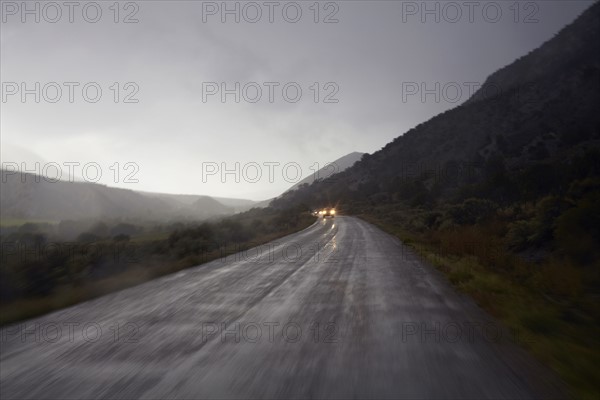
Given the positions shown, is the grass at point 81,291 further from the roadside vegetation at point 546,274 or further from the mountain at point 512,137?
the mountain at point 512,137

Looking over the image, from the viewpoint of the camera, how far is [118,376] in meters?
4.57

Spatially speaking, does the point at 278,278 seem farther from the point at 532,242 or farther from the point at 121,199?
the point at 121,199

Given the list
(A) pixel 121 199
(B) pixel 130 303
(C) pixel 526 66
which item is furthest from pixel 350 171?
(B) pixel 130 303

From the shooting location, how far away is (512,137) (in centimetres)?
5891

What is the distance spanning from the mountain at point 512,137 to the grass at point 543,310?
58.3 feet

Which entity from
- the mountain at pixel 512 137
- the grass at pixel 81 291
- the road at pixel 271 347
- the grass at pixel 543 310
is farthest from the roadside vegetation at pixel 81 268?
the mountain at pixel 512 137

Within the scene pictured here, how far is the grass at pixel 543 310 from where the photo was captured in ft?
16.1

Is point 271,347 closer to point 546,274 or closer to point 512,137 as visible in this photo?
point 546,274

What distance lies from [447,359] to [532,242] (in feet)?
36.7

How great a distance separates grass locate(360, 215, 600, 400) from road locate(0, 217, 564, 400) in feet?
1.24

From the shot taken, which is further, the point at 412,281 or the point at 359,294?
the point at 412,281

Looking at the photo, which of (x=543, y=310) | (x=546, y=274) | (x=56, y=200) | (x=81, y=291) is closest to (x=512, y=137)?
(x=546, y=274)

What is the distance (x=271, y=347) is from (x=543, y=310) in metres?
5.18

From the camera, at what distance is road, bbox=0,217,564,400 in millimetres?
4207
